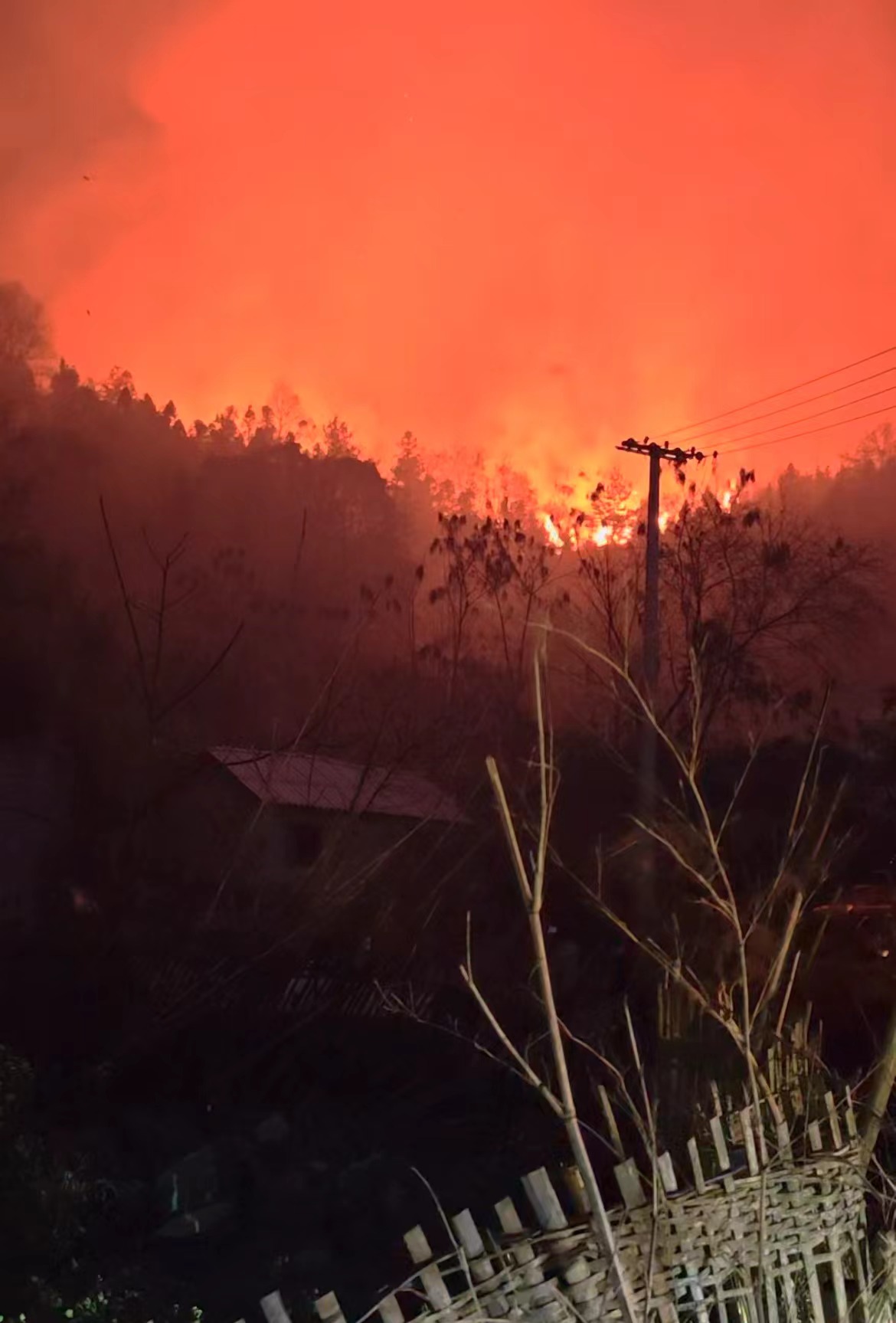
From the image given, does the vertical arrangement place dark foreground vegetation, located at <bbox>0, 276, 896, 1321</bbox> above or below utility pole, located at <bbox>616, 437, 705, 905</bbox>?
below

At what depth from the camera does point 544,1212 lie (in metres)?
2.95

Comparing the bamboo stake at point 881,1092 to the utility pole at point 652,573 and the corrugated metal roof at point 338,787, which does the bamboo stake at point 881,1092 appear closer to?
the corrugated metal roof at point 338,787

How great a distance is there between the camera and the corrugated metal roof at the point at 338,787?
1312 cm

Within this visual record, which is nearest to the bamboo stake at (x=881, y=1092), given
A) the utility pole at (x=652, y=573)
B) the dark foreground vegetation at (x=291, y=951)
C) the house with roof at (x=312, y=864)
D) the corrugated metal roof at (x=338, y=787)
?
the dark foreground vegetation at (x=291, y=951)

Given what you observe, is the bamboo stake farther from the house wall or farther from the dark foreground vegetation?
the house wall

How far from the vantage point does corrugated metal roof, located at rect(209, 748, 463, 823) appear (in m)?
13.1

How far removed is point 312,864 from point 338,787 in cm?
232

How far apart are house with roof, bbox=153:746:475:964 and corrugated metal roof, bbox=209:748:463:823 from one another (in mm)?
62

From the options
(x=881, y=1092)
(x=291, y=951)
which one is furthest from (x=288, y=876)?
(x=881, y=1092)

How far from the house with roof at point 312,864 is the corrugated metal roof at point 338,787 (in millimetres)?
62

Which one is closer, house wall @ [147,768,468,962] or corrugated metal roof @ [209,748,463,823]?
house wall @ [147,768,468,962]

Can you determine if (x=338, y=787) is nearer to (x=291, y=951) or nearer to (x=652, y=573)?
(x=291, y=951)

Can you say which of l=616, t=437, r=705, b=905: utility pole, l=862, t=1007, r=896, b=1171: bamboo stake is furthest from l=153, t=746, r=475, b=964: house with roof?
l=862, t=1007, r=896, b=1171: bamboo stake

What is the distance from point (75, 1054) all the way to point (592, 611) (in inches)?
599
